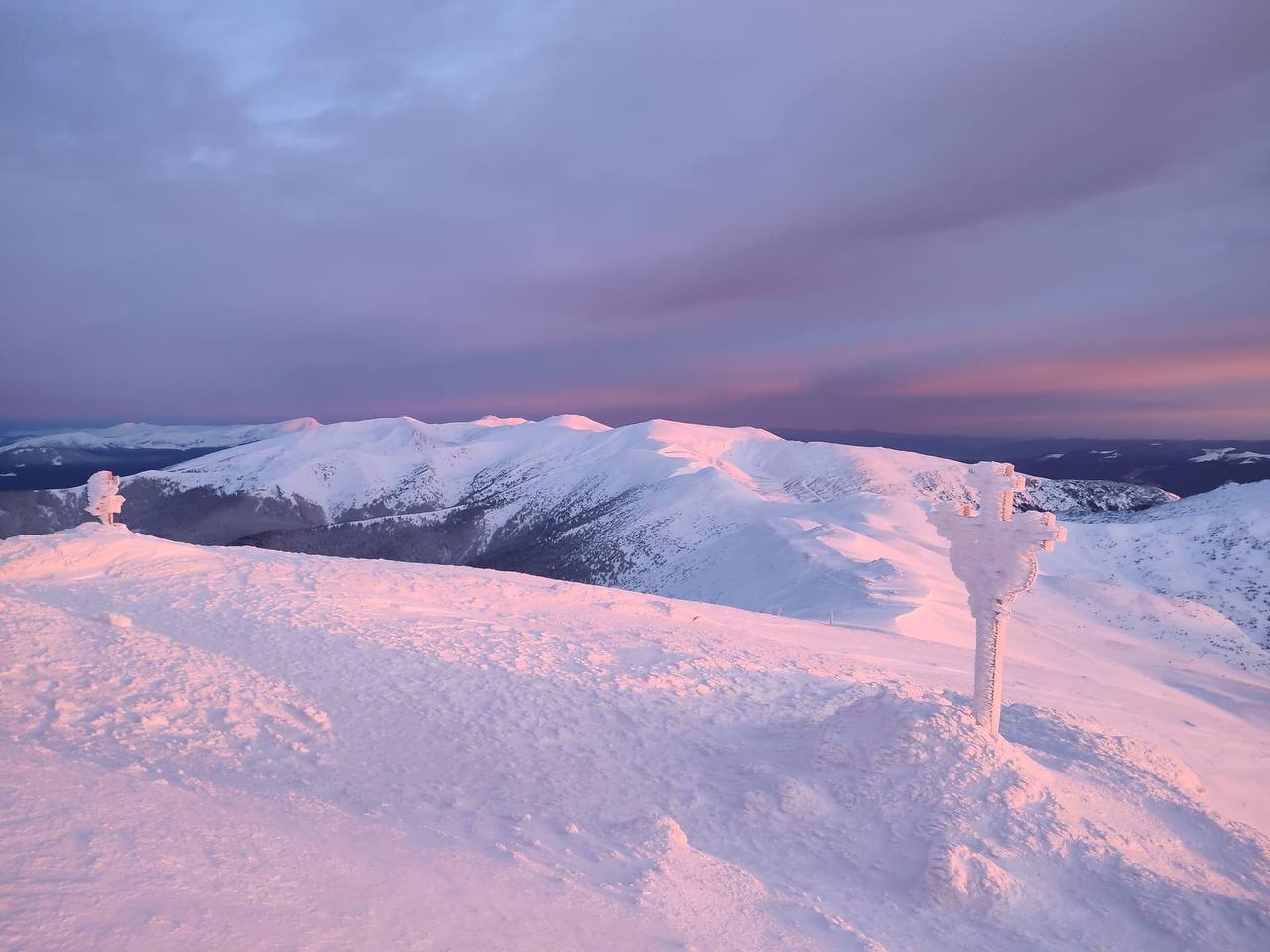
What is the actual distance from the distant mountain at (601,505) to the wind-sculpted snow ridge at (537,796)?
18.7m

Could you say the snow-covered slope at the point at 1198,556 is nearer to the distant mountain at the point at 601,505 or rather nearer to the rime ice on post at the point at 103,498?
the distant mountain at the point at 601,505

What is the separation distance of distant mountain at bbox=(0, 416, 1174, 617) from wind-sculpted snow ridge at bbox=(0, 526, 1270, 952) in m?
18.7

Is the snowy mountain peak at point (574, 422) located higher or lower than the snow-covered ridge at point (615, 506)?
higher

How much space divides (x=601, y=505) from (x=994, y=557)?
7937 cm

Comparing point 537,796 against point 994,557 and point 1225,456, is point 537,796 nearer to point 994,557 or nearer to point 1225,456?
point 994,557

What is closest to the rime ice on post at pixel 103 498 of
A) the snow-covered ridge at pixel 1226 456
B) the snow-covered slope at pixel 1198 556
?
the snow-covered slope at pixel 1198 556

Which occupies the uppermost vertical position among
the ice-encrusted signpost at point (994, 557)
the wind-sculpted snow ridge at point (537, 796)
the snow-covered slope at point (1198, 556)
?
the ice-encrusted signpost at point (994, 557)

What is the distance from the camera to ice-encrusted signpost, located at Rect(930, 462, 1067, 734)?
1138 cm

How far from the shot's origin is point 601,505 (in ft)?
296

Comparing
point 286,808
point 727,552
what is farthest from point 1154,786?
point 727,552

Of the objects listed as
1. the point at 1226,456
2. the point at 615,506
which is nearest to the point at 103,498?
the point at 615,506

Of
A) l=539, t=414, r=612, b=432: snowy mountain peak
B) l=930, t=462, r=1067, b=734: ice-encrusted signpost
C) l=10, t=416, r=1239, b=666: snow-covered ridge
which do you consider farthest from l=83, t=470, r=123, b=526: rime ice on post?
l=539, t=414, r=612, b=432: snowy mountain peak

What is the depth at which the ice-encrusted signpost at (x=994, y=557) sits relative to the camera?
37.3 ft

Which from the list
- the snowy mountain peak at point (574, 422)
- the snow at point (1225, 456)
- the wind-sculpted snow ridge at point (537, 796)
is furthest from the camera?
the snowy mountain peak at point (574, 422)
